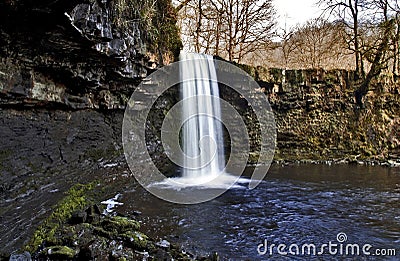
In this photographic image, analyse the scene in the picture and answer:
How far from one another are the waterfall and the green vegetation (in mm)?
4305

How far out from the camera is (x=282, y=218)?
5.60m

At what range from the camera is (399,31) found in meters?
11.7

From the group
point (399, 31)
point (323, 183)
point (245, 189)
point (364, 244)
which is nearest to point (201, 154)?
point (245, 189)

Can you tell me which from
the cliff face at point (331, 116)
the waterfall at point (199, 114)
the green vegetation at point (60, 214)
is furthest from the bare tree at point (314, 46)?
the green vegetation at point (60, 214)

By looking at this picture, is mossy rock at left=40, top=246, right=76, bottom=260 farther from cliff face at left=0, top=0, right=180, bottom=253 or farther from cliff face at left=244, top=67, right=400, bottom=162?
cliff face at left=244, top=67, right=400, bottom=162

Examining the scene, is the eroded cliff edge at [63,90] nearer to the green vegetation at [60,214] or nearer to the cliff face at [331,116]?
the green vegetation at [60,214]

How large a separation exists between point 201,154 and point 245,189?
308 cm

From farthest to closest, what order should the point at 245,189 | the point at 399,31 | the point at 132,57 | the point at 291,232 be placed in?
the point at 399,31, the point at 245,189, the point at 132,57, the point at 291,232

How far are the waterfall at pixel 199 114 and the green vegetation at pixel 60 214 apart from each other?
4.31 m

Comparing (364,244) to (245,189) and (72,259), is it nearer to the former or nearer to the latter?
(245,189)

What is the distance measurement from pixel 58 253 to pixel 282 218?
3.96 metres

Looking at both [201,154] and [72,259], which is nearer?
[72,259]

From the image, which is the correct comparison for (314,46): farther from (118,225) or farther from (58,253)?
(58,253)

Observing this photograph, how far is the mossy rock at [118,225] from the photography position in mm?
4430
